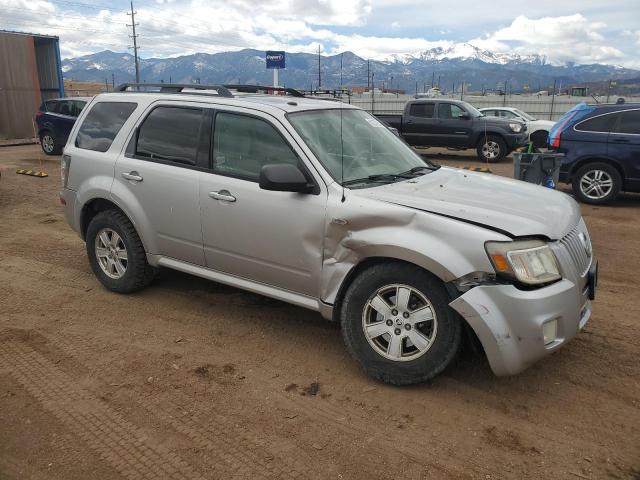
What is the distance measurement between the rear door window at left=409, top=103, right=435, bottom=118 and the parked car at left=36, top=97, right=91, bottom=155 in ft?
32.6

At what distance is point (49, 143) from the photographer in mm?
17000

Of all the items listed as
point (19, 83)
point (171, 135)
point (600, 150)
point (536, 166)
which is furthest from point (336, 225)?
point (19, 83)

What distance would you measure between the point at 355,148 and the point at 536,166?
540 centimetres

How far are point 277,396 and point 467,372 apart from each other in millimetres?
1302

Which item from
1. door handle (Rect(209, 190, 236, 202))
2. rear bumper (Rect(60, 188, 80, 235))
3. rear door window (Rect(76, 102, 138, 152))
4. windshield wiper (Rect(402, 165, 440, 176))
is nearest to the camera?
door handle (Rect(209, 190, 236, 202))

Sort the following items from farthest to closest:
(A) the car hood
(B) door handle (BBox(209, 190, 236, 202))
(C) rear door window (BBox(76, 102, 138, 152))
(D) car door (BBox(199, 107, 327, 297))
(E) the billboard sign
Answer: (E) the billboard sign → (C) rear door window (BBox(76, 102, 138, 152)) → (B) door handle (BBox(209, 190, 236, 202)) → (D) car door (BBox(199, 107, 327, 297)) → (A) the car hood

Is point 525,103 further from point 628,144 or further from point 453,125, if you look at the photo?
point 628,144

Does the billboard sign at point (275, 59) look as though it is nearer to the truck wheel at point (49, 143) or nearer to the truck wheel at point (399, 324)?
the truck wheel at point (49, 143)

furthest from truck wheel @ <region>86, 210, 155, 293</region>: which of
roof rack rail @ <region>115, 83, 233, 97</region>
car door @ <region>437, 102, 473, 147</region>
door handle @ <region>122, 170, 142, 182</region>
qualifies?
car door @ <region>437, 102, 473, 147</region>

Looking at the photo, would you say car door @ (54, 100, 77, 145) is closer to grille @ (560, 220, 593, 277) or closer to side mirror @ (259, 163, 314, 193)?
side mirror @ (259, 163, 314, 193)

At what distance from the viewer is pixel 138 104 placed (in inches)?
189

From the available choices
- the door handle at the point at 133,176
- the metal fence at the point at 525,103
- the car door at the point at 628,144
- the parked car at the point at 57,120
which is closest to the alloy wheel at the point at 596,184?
the car door at the point at 628,144

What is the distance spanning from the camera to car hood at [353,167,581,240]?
3.17 metres

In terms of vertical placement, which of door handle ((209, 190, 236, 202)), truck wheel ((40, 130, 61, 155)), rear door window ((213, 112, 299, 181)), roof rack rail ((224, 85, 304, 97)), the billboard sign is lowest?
truck wheel ((40, 130, 61, 155))
